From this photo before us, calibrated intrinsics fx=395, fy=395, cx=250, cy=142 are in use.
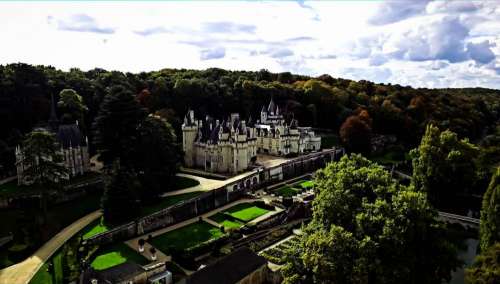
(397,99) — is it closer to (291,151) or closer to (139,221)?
(291,151)

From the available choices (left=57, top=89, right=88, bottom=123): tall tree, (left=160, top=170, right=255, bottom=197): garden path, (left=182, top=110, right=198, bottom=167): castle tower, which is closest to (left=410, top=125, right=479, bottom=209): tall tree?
(left=160, top=170, right=255, bottom=197): garden path

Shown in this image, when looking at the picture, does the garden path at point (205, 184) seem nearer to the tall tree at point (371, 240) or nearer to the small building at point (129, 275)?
the small building at point (129, 275)

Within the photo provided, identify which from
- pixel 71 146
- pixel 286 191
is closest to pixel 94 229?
pixel 71 146

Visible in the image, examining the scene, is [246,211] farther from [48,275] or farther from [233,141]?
[48,275]

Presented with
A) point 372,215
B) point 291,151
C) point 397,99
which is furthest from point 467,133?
point 372,215

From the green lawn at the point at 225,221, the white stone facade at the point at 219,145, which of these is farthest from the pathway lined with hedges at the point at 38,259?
the white stone facade at the point at 219,145

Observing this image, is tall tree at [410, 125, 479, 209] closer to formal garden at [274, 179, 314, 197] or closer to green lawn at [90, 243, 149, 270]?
formal garden at [274, 179, 314, 197]
